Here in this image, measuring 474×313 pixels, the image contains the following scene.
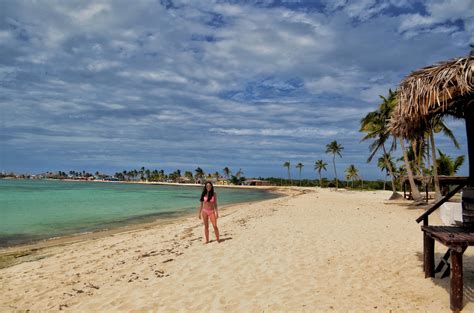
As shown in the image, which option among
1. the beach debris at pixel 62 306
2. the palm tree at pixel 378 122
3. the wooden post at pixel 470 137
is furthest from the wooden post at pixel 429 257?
the palm tree at pixel 378 122

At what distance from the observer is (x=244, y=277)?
689cm

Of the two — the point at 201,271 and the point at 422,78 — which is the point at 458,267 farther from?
the point at 201,271

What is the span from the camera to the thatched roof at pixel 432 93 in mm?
5074

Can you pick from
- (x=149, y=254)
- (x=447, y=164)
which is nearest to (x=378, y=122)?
(x=447, y=164)

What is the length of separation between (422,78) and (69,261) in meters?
9.74

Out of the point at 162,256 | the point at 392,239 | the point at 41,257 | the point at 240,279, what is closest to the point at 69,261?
the point at 41,257

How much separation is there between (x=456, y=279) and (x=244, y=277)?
3.55 meters

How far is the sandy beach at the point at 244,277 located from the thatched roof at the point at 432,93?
275 cm

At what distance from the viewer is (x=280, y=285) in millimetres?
6332

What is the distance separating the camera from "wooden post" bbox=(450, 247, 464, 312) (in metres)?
4.71

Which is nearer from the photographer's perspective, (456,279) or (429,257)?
(456,279)

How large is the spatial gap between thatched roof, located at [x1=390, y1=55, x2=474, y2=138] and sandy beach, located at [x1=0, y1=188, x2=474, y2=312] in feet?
9.01

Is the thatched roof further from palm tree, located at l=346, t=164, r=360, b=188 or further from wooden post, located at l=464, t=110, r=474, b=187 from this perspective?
palm tree, located at l=346, t=164, r=360, b=188

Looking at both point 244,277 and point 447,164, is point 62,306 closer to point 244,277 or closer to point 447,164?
point 244,277
